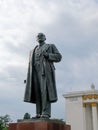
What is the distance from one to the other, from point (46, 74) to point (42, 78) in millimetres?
113

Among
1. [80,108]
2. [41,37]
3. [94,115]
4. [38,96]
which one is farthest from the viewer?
[80,108]

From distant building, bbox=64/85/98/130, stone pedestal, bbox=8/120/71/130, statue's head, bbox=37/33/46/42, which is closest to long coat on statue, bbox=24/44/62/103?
statue's head, bbox=37/33/46/42

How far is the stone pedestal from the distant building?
1023 inches

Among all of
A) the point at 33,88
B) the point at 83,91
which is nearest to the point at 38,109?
the point at 33,88

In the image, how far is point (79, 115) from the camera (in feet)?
108

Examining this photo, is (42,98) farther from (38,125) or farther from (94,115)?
(94,115)

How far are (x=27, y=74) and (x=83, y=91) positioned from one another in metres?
25.8

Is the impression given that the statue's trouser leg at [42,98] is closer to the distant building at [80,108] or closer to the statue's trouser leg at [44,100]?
the statue's trouser leg at [44,100]

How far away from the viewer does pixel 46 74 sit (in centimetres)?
724

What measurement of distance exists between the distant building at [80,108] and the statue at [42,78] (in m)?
25.4

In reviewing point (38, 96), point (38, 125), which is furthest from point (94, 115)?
point (38, 125)

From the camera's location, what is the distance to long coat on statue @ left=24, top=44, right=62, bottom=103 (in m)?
7.18

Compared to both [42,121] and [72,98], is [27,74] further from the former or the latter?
[72,98]

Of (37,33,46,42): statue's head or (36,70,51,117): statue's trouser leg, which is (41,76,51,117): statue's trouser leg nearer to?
(36,70,51,117): statue's trouser leg
